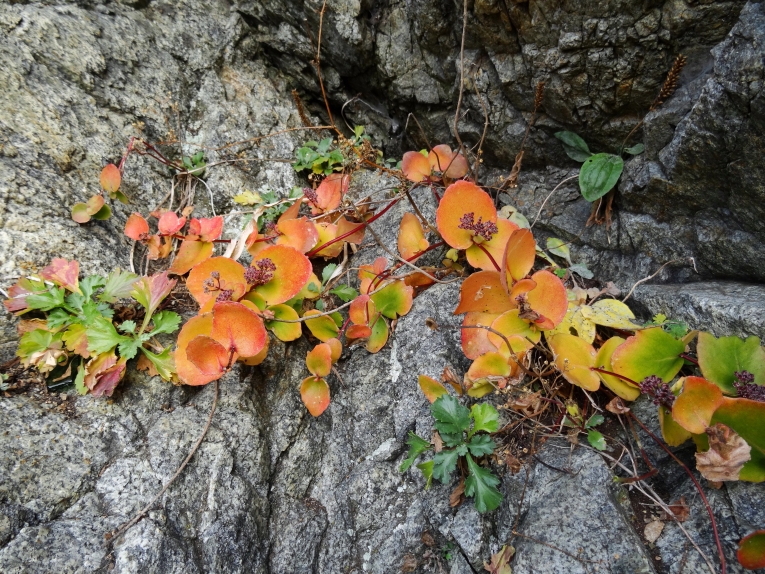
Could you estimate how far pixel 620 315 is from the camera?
158 cm

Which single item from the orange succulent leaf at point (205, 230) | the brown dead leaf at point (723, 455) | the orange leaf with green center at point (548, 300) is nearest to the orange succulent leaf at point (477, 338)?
the orange leaf with green center at point (548, 300)

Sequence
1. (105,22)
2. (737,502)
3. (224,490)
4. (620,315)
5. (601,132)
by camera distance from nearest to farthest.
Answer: (737,502) → (224,490) → (620,315) → (601,132) → (105,22)

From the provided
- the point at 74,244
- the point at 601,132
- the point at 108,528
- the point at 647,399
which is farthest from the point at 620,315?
the point at 74,244

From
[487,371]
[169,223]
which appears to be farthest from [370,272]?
[169,223]

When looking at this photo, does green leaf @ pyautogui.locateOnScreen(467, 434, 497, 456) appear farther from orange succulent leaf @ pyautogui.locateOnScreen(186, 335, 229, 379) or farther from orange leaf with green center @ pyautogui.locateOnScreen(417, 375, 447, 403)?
orange succulent leaf @ pyautogui.locateOnScreen(186, 335, 229, 379)

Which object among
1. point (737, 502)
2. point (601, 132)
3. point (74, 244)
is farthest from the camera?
point (601, 132)

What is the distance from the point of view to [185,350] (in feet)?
4.77

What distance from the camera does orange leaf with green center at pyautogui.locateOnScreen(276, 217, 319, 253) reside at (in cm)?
185

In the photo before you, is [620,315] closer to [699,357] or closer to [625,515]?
[699,357]

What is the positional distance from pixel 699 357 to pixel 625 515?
48cm

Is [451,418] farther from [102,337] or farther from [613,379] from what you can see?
[102,337]

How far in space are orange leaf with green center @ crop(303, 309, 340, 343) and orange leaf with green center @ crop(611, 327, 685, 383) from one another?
38.2 inches

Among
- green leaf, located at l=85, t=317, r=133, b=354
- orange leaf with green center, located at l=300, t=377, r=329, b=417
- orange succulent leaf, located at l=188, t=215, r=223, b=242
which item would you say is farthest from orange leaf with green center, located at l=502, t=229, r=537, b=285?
green leaf, located at l=85, t=317, r=133, b=354

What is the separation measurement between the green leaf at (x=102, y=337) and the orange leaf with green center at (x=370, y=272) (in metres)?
0.85
